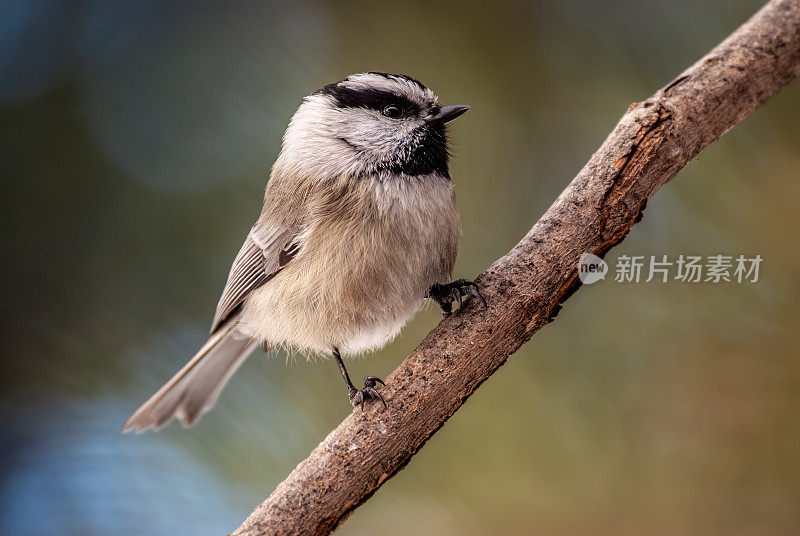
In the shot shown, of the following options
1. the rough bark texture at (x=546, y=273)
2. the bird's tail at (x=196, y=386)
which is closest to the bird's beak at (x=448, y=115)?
the rough bark texture at (x=546, y=273)

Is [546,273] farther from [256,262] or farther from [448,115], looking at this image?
[256,262]

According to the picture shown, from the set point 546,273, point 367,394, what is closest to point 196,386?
point 367,394

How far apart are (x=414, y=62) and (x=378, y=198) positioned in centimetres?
69

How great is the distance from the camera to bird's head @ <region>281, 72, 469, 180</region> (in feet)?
4.94

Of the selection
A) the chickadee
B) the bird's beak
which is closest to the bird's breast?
the chickadee

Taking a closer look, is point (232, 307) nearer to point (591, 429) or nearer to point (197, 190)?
point (197, 190)

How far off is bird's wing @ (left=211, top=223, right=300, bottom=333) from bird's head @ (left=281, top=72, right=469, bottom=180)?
19 cm

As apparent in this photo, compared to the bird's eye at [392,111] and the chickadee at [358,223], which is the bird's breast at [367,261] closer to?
the chickadee at [358,223]

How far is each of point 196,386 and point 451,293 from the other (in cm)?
86

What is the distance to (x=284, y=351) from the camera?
179cm

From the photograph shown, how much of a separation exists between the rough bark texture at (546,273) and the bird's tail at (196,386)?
0.60 metres

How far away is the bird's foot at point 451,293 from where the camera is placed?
1375 millimetres

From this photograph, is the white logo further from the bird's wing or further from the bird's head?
the bird's wing

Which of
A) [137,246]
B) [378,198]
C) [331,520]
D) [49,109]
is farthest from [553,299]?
[49,109]
